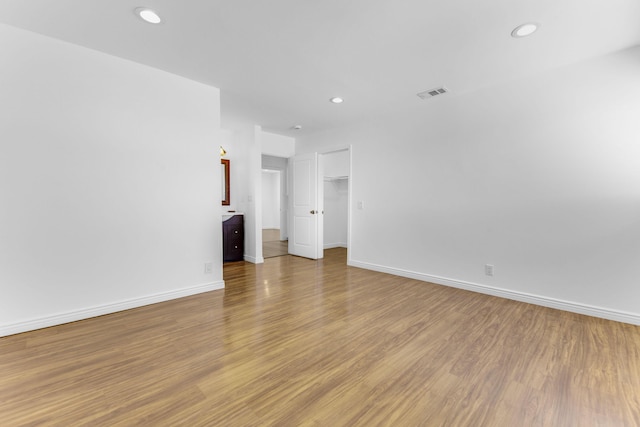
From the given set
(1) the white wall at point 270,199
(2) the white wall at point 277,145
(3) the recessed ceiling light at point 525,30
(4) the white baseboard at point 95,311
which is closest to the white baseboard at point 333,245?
(2) the white wall at point 277,145

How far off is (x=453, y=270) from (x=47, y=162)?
4714 mm

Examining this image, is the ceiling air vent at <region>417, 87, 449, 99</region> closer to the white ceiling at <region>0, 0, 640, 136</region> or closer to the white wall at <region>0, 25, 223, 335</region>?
the white ceiling at <region>0, 0, 640, 136</region>

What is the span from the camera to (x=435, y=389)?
1.66 m

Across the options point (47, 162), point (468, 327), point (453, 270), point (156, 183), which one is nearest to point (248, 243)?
point (156, 183)

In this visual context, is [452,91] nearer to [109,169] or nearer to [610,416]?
[610,416]

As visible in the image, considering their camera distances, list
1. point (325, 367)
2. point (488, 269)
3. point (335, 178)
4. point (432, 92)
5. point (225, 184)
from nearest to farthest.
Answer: point (325, 367) → point (488, 269) → point (432, 92) → point (225, 184) → point (335, 178)

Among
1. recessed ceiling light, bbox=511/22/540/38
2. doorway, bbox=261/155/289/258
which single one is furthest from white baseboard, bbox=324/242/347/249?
recessed ceiling light, bbox=511/22/540/38

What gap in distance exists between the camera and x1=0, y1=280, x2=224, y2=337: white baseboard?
232 centimetres

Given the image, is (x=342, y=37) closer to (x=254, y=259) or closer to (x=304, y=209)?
(x=304, y=209)

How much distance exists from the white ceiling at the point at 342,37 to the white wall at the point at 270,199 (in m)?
7.67

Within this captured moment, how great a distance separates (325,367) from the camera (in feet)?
6.11

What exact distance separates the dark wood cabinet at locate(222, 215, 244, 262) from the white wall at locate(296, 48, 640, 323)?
2.77 m

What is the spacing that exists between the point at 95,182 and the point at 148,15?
1.64m

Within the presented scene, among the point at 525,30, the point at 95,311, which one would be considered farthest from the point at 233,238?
the point at 525,30
